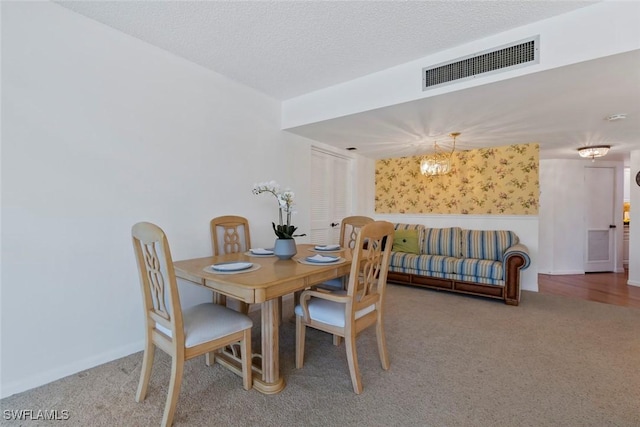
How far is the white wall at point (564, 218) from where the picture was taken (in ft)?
17.6

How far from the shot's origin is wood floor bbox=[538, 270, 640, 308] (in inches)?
152

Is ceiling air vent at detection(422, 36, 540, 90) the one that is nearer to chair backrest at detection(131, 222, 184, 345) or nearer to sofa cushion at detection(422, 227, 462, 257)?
chair backrest at detection(131, 222, 184, 345)

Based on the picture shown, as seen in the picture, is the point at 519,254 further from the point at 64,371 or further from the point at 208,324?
the point at 64,371

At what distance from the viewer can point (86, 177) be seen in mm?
2047

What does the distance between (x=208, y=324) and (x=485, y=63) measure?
271 centimetres

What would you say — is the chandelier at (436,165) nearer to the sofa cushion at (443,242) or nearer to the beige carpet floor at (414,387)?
the sofa cushion at (443,242)

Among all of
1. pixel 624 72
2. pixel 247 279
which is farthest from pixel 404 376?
pixel 624 72

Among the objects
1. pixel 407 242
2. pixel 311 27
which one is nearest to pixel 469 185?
pixel 407 242

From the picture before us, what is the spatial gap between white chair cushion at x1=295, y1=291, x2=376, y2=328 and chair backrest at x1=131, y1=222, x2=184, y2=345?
2.61 feet

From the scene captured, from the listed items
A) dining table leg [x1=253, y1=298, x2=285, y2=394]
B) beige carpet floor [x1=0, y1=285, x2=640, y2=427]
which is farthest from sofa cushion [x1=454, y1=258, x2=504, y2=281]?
dining table leg [x1=253, y1=298, x2=285, y2=394]

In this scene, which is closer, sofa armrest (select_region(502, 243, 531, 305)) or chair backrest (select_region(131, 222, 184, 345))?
chair backrest (select_region(131, 222, 184, 345))

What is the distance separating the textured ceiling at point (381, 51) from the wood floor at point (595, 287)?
7.11ft

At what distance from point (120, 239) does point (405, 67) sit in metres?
2.80

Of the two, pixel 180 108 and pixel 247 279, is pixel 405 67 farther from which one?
pixel 247 279
